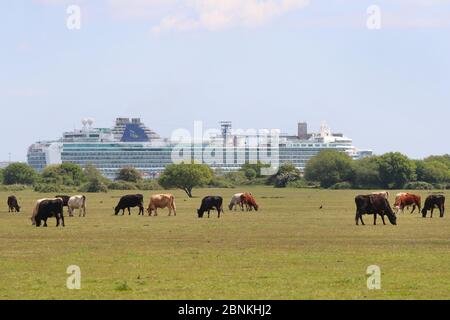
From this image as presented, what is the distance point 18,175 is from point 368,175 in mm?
45696

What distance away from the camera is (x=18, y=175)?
144 m

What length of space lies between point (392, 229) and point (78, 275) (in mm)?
16135

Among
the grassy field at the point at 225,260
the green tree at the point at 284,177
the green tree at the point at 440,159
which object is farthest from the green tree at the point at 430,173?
the grassy field at the point at 225,260

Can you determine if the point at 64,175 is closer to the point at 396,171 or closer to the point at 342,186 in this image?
the point at 342,186

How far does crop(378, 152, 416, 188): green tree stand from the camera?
121625 mm

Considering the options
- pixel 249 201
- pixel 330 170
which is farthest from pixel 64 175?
pixel 249 201

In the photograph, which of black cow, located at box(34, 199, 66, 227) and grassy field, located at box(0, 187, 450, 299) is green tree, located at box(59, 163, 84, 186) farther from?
grassy field, located at box(0, 187, 450, 299)
